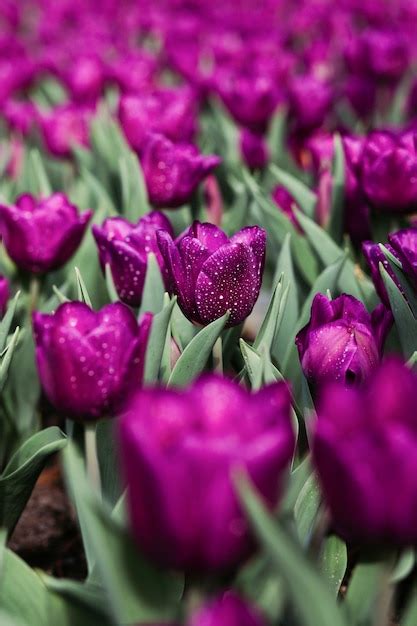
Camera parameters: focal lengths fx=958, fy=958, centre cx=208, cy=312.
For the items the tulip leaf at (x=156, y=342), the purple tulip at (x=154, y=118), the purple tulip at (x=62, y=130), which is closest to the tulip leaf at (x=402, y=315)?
the tulip leaf at (x=156, y=342)

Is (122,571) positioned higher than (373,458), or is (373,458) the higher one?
(373,458)

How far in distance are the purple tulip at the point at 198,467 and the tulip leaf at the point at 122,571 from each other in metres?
0.04

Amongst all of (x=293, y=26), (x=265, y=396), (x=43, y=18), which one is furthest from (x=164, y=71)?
(x=265, y=396)

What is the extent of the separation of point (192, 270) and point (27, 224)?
14.1 inches

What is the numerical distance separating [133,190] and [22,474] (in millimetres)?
735

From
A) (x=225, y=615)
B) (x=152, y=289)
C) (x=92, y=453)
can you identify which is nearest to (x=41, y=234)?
(x=152, y=289)

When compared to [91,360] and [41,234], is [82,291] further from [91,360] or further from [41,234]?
→ [91,360]

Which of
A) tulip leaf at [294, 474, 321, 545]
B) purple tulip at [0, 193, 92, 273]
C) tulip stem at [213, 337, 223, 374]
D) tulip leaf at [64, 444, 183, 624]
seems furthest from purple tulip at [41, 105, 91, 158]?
tulip leaf at [64, 444, 183, 624]

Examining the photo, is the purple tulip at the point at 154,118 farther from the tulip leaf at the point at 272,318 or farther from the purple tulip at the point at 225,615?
the purple tulip at the point at 225,615

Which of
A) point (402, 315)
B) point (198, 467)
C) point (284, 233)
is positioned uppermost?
point (198, 467)

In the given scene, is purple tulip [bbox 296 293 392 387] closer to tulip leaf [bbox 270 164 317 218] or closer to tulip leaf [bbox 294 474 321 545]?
tulip leaf [bbox 294 474 321 545]

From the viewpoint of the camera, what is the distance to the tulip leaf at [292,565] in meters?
0.55

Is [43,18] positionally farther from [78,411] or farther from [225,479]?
[225,479]

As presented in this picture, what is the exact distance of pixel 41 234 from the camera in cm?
128
